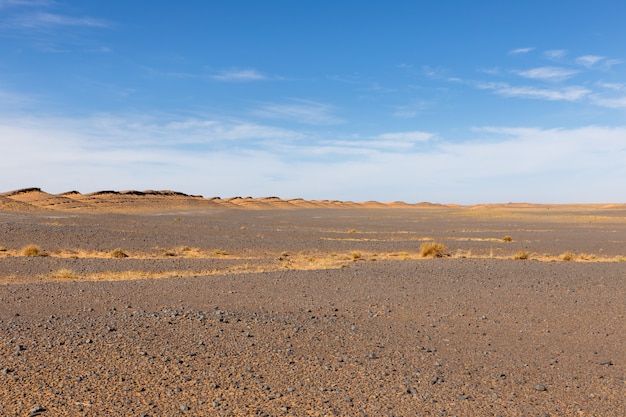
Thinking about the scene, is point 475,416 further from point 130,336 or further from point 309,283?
point 309,283

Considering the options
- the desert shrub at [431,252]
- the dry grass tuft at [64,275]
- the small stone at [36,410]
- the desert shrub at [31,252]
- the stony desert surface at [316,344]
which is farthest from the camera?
the desert shrub at [431,252]

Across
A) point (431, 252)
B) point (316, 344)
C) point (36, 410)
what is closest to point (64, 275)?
point (316, 344)

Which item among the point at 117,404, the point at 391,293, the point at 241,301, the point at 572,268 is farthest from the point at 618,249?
the point at 117,404

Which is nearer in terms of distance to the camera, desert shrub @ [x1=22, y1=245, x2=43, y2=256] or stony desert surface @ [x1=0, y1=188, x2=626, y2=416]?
stony desert surface @ [x1=0, y1=188, x2=626, y2=416]

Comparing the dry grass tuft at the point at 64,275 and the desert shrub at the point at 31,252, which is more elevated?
the desert shrub at the point at 31,252

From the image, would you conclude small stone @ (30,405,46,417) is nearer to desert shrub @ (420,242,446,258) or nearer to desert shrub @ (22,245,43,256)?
desert shrub @ (22,245,43,256)

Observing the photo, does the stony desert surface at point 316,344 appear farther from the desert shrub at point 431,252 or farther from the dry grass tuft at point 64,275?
the desert shrub at point 431,252

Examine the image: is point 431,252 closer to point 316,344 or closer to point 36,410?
point 316,344

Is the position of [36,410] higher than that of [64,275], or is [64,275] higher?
[36,410]

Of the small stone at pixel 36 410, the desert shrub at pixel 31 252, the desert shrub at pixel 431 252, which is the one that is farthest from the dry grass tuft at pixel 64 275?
the desert shrub at pixel 431 252

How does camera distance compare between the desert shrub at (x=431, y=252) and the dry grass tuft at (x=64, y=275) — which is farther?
the desert shrub at (x=431, y=252)

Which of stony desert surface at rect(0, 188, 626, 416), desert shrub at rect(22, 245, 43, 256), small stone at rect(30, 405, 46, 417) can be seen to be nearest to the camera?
small stone at rect(30, 405, 46, 417)

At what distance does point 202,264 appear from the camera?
820 inches

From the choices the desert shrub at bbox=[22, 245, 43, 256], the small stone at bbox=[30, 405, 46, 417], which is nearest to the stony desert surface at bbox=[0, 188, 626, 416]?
the small stone at bbox=[30, 405, 46, 417]
